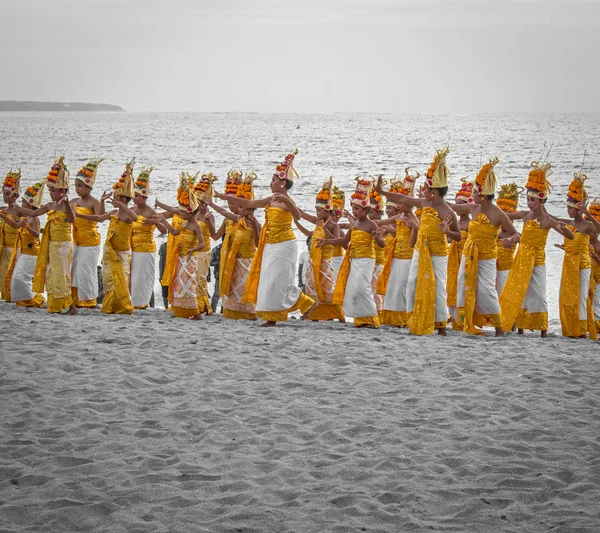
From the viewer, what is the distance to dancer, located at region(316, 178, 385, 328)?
37.2 feet

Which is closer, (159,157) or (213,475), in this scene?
(213,475)

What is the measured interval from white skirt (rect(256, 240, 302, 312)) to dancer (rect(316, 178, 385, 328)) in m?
0.87

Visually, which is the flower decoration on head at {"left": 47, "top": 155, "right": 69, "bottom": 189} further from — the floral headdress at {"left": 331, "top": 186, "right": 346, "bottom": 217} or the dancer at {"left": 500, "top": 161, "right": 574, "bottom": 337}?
the dancer at {"left": 500, "top": 161, "right": 574, "bottom": 337}

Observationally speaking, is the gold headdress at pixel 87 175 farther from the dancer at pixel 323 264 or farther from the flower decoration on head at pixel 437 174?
the flower decoration on head at pixel 437 174

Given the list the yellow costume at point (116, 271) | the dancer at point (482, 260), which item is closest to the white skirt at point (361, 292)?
the dancer at point (482, 260)

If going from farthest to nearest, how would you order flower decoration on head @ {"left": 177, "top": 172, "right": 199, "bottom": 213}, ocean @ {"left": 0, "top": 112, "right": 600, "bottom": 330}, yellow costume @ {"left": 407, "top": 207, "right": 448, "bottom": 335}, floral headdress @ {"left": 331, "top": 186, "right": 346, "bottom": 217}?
ocean @ {"left": 0, "top": 112, "right": 600, "bottom": 330} → floral headdress @ {"left": 331, "top": 186, "right": 346, "bottom": 217} → flower decoration on head @ {"left": 177, "top": 172, "right": 199, "bottom": 213} → yellow costume @ {"left": 407, "top": 207, "right": 448, "bottom": 335}

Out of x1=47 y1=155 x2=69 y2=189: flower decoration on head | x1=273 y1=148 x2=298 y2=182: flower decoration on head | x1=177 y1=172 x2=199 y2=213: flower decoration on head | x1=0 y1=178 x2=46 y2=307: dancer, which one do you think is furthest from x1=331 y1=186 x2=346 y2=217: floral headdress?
x1=0 y1=178 x2=46 y2=307: dancer

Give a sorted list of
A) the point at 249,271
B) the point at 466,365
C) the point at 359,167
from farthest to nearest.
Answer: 1. the point at 359,167
2. the point at 249,271
3. the point at 466,365

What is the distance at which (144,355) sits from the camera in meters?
8.56

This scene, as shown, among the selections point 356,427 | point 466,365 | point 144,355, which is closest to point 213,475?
point 356,427

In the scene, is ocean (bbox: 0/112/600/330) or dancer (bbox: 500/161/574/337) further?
ocean (bbox: 0/112/600/330)

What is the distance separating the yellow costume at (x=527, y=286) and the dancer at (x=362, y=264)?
65.1 inches

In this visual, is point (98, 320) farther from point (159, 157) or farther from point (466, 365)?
point (159, 157)

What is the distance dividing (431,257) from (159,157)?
64.2 meters
